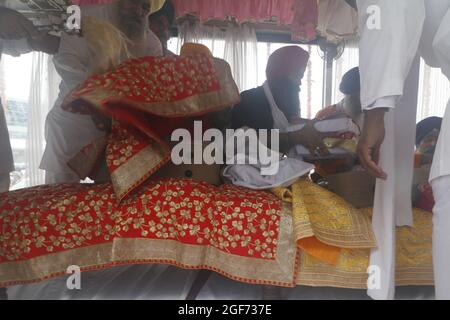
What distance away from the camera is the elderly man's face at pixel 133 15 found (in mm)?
1060

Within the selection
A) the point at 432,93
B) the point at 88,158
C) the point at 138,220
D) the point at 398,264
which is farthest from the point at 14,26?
the point at 432,93

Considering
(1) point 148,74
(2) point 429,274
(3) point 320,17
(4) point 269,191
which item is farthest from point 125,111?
(3) point 320,17

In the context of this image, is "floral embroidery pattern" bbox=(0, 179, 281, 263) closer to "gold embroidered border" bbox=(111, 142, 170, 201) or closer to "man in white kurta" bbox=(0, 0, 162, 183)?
"gold embroidered border" bbox=(111, 142, 170, 201)

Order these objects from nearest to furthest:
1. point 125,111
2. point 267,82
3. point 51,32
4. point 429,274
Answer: point 125,111
point 429,274
point 51,32
point 267,82

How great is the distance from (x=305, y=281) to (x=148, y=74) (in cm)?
77

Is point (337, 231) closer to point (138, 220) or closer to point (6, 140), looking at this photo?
point (138, 220)

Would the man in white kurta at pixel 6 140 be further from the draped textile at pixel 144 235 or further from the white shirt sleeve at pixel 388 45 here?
the white shirt sleeve at pixel 388 45

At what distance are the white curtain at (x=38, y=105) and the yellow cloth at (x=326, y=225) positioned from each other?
1013mm

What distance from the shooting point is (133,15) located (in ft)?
3.51

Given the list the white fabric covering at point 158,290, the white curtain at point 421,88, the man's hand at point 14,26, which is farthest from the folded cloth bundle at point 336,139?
the man's hand at point 14,26

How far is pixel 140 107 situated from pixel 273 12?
1046 millimetres

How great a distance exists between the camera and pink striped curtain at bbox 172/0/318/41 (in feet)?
4.71
